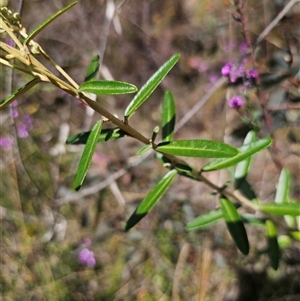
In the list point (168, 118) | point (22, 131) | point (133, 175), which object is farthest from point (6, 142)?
point (168, 118)

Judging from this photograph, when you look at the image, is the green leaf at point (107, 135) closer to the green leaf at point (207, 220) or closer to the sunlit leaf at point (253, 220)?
the green leaf at point (207, 220)

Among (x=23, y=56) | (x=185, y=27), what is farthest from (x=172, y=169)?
(x=185, y=27)

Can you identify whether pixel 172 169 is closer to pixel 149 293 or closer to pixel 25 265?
pixel 149 293

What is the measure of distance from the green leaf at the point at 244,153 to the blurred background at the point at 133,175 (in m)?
0.80

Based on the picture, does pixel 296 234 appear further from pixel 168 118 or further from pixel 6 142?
pixel 6 142

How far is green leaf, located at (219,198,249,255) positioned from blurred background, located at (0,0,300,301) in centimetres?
75

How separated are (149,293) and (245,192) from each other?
3.97 feet

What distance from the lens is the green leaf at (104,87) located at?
81 cm

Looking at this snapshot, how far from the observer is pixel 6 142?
264cm

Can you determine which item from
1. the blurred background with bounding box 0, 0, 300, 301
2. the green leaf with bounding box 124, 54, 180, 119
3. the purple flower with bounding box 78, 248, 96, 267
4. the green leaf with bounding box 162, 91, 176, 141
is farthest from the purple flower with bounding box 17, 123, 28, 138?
the green leaf with bounding box 124, 54, 180, 119

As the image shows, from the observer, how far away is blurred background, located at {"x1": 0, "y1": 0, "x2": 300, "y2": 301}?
227cm

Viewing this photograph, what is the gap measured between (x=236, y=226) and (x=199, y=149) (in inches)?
15.7

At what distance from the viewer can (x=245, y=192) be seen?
4.62ft

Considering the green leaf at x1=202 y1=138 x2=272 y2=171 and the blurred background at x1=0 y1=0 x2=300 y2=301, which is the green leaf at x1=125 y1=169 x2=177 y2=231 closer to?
the green leaf at x1=202 y1=138 x2=272 y2=171
